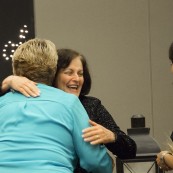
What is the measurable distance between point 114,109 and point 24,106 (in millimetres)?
2321

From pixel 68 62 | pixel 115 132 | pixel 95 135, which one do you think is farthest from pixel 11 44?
pixel 95 135

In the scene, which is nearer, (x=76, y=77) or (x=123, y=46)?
(x=76, y=77)

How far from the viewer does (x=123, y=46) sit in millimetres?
3781

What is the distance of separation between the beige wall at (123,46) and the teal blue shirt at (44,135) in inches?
85.5

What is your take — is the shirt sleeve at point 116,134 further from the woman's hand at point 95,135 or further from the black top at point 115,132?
the woman's hand at point 95,135

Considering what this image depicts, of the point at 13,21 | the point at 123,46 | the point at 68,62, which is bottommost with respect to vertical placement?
the point at 123,46

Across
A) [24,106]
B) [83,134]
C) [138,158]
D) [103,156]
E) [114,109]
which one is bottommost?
[114,109]

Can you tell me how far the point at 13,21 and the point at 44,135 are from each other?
7.97 ft

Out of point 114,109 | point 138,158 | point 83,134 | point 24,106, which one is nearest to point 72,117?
point 83,134

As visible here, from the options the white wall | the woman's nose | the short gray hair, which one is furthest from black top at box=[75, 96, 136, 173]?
the white wall

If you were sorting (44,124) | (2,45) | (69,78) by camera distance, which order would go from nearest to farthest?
(44,124) → (69,78) → (2,45)

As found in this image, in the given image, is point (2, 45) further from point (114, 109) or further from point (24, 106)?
point (24, 106)

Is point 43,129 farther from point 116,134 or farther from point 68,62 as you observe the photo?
point 68,62

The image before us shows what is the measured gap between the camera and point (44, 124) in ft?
4.85
